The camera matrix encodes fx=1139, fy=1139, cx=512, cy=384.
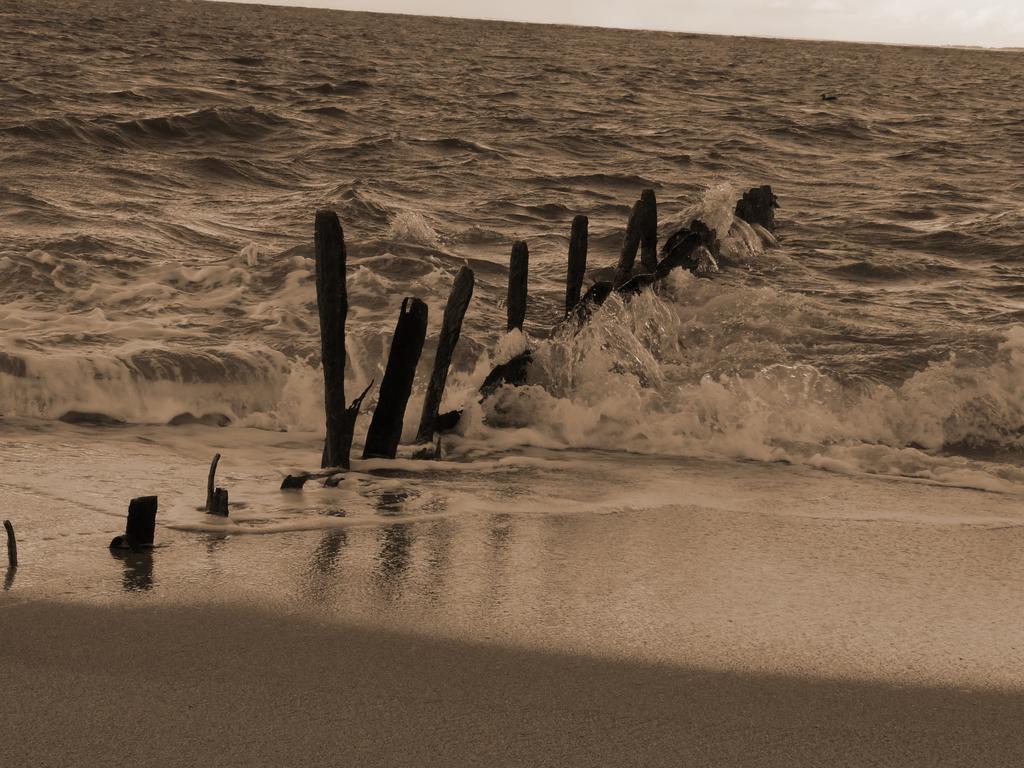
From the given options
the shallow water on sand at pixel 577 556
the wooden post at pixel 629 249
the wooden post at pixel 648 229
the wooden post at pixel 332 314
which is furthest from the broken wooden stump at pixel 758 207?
the wooden post at pixel 332 314

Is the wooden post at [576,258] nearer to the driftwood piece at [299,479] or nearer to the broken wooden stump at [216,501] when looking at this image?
the driftwood piece at [299,479]

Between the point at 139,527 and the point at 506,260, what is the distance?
28.6 ft

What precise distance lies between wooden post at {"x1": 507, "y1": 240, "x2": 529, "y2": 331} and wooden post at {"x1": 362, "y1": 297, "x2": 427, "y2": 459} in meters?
1.58

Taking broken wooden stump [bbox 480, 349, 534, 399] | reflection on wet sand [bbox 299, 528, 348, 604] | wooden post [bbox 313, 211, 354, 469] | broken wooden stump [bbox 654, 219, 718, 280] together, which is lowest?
reflection on wet sand [bbox 299, 528, 348, 604]

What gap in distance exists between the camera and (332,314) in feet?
16.8

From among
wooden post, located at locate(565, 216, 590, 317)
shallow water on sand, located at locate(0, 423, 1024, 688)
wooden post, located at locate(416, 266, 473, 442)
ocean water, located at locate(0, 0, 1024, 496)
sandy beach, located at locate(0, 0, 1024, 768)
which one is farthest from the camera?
wooden post, located at locate(565, 216, 590, 317)

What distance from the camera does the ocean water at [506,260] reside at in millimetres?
7074

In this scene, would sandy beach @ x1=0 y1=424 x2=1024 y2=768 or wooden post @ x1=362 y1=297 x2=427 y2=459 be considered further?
wooden post @ x1=362 y1=297 x2=427 y2=459

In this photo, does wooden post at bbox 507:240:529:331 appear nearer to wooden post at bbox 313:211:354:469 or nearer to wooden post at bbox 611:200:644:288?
wooden post at bbox 611:200:644:288

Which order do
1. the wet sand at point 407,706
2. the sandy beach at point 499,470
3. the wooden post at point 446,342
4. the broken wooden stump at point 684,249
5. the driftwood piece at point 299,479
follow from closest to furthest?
1. the wet sand at point 407,706
2. the sandy beach at point 499,470
3. the driftwood piece at point 299,479
4. the wooden post at point 446,342
5. the broken wooden stump at point 684,249

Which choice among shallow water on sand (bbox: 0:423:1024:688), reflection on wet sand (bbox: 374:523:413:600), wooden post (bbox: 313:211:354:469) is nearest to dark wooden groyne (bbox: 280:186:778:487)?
wooden post (bbox: 313:211:354:469)

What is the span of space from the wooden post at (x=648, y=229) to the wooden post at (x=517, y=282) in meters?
2.05

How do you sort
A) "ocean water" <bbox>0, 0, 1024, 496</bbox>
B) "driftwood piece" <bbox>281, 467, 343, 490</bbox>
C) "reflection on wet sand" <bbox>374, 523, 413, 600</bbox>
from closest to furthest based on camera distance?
"reflection on wet sand" <bbox>374, 523, 413, 600</bbox>, "driftwood piece" <bbox>281, 467, 343, 490</bbox>, "ocean water" <bbox>0, 0, 1024, 496</bbox>

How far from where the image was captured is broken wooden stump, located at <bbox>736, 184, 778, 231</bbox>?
13328 millimetres
